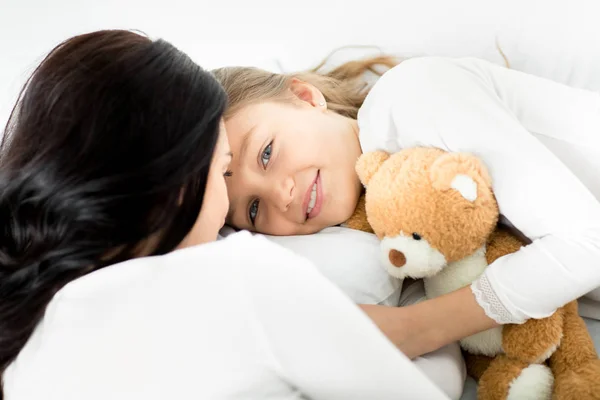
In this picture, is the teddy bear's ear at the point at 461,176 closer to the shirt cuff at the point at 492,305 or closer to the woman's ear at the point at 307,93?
the shirt cuff at the point at 492,305

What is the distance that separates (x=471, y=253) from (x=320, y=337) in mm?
372

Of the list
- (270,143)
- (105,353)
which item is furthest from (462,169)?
(105,353)

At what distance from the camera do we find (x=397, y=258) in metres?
Answer: 0.90

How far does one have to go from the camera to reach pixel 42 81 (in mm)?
757

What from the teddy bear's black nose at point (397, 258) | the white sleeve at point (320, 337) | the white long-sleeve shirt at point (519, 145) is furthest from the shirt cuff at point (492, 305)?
the white sleeve at point (320, 337)

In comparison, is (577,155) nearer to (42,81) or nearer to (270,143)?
(270,143)

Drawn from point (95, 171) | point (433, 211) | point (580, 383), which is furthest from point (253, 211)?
point (580, 383)

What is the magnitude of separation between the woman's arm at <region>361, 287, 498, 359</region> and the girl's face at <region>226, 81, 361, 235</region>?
23cm

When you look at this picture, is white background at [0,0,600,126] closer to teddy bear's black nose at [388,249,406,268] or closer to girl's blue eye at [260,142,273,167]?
girl's blue eye at [260,142,273,167]

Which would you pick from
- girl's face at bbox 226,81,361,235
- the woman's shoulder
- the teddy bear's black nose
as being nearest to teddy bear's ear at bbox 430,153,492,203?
the teddy bear's black nose

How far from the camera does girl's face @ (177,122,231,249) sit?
2.53ft

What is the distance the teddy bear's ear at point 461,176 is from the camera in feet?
2.86

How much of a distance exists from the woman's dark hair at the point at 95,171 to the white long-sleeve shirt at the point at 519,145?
1.21ft

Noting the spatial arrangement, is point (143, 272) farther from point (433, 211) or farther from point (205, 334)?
point (433, 211)
